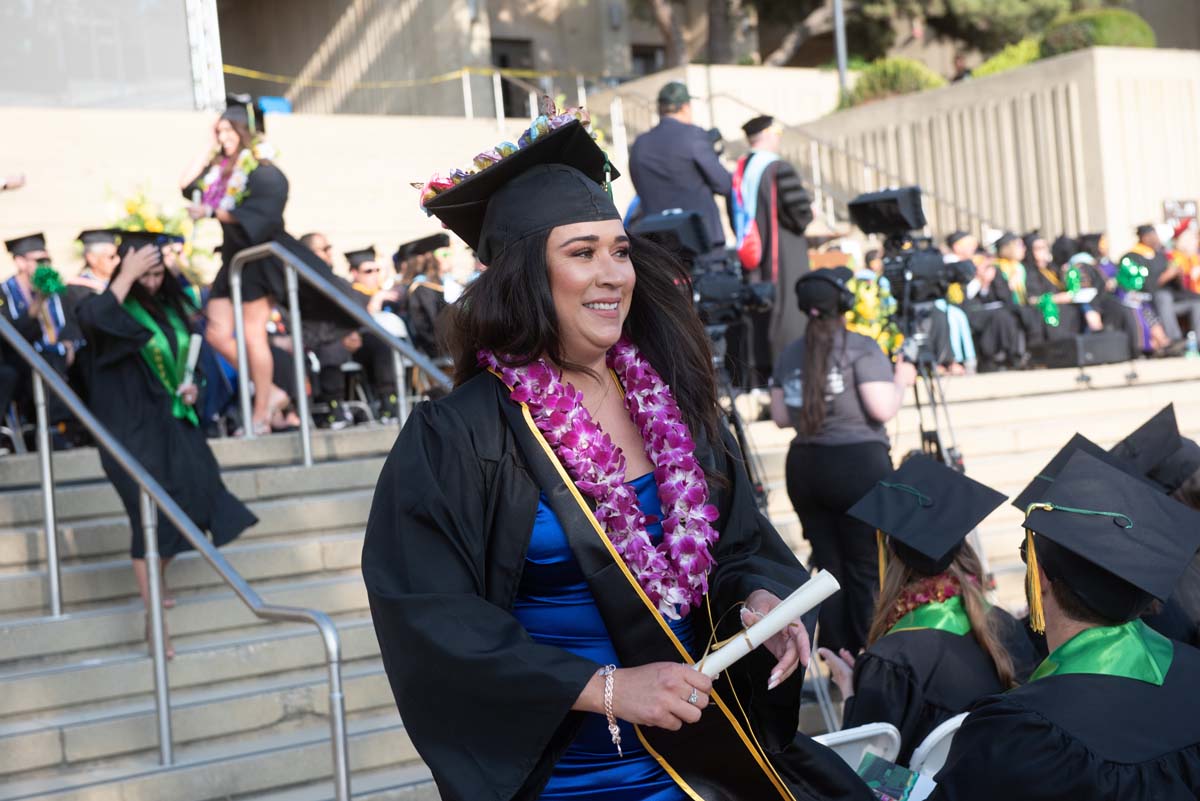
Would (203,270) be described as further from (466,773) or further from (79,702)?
(466,773)

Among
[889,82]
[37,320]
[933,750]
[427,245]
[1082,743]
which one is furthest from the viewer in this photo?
[889,82]

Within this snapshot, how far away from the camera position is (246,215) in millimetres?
7375

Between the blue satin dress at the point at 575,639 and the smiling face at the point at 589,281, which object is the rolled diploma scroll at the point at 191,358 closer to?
the smiling face at the point at 589,281

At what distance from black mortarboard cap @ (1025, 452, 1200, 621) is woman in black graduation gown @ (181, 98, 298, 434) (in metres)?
5.38

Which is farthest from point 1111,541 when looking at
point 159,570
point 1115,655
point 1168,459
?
point 159,570

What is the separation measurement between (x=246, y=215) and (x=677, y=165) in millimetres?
2912

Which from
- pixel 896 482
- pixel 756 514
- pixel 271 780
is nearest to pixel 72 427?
pixel 271 780

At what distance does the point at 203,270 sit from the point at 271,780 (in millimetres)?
9583

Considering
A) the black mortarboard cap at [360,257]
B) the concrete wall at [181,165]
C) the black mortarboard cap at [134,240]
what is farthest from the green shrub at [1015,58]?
the black mortarboard cap at [134,240]

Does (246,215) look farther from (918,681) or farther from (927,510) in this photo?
(918,681)

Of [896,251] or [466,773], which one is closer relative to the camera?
[466,773]

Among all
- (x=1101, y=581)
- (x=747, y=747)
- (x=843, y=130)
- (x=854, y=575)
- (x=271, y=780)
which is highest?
(x=843, y=130)

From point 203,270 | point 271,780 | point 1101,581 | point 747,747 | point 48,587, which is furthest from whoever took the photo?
point 203,270

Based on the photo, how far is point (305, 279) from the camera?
7.18 m
